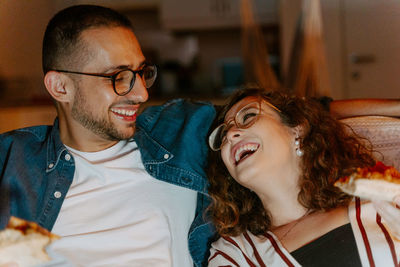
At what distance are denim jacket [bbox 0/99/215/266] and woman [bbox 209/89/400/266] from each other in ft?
0.21

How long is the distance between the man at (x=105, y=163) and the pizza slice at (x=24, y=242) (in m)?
0.04

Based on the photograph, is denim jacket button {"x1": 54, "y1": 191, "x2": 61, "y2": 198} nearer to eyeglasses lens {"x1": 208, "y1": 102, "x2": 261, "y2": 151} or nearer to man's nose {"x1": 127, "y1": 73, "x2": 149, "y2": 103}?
man's nose {"x1": 127, "y1": 73, "x2": 149, "y2": 103}

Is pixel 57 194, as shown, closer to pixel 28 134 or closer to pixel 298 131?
pixel 28 134

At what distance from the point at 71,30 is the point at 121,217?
581 millimetres

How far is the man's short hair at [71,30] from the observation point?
1.27 m

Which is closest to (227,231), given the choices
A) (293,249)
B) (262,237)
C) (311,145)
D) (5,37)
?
(262,237)

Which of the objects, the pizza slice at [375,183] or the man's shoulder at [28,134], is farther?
the man's shoulder at [28,134]

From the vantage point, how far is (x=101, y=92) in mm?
1259

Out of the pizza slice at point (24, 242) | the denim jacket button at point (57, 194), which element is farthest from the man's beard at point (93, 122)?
the pizza slice at point (24, 242)

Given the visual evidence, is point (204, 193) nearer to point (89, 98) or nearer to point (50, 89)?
point (89, 98)

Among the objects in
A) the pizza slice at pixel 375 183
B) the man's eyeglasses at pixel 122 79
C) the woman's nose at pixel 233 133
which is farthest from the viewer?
the man's eyeglasses at pixel 122 79

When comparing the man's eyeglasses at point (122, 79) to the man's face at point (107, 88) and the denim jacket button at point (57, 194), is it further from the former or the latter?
the denim jacket button at point (57, 194)

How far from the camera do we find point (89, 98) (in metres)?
1.28

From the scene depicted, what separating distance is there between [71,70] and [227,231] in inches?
26.3
